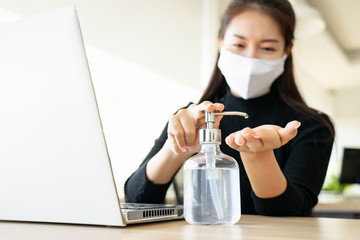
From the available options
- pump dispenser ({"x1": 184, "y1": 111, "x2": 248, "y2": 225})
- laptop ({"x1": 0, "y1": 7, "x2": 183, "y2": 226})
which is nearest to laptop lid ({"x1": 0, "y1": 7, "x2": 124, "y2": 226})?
laptop ({"x1": 0, "y1": 7, "x2": 183, "y2": 226})

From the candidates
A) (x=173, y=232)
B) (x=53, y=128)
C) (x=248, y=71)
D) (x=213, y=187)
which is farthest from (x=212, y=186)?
(x=248, y=71)

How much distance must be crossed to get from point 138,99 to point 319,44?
3176 millimetres

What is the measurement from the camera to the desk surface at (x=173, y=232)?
1.66 ft

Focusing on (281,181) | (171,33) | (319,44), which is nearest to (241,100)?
(281,181)

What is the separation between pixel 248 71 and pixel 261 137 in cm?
59

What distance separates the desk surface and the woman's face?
0.63 metres

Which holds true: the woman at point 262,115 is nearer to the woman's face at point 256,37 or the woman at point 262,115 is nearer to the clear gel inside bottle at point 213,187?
the woman's face at point 256,37

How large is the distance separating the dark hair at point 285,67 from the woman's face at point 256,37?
0.10 feet

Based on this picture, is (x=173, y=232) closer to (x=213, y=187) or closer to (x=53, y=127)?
(x=213, y=187)

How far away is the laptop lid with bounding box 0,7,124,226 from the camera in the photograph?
1.70ft

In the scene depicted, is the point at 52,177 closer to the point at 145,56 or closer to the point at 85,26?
the point at 85,26

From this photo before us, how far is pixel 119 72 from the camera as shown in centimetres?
297

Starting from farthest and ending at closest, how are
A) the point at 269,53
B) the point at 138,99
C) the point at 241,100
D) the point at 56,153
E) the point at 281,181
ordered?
the point at 138,99
the point at 241,100
the point at 269,53
the point at 281,181
the point at 56,153

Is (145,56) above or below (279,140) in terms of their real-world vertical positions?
above
